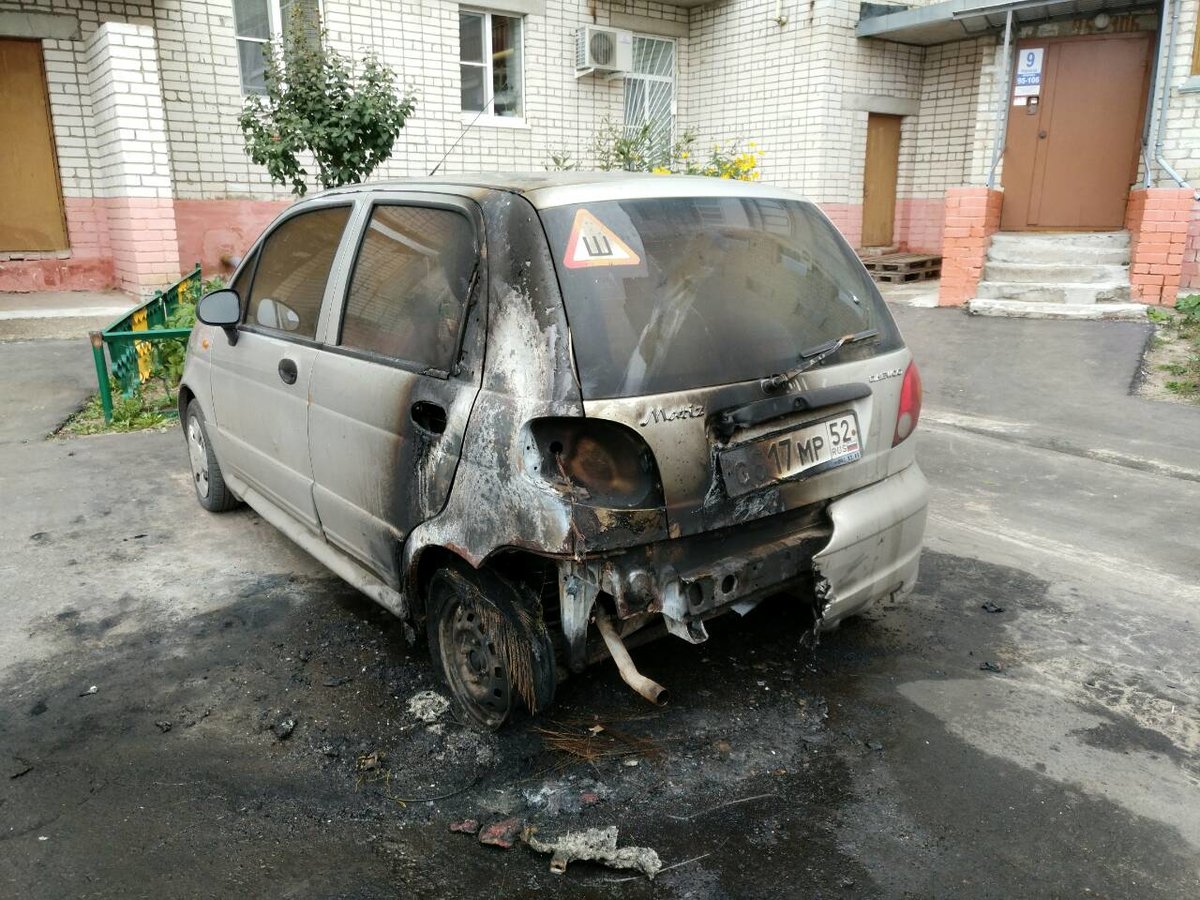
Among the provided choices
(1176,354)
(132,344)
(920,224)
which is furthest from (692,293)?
(920,224)

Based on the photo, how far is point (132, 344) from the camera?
737 cm

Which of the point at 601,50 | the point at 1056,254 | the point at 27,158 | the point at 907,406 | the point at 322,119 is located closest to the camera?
the point at 907,406

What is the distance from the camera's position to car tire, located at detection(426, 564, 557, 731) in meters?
2.71

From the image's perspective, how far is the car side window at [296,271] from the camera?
11.5ft

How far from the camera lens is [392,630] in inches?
145

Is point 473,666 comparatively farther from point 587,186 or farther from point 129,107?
point 129,107

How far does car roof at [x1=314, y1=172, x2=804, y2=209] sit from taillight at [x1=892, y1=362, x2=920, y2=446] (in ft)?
2.53

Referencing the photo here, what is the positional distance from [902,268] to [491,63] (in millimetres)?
6852

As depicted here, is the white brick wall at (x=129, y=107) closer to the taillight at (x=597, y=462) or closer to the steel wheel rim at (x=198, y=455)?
the steel wheel rim at (x=198, y=455)

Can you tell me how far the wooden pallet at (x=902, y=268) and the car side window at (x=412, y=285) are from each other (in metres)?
10.9

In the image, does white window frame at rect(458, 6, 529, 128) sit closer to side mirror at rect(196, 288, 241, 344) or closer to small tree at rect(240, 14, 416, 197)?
small tree at rect(240, 14, 416, 197)

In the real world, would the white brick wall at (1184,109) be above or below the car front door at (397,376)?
above

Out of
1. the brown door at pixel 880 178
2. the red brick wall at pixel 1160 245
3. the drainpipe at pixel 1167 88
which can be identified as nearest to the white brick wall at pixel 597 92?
the drainpipe at pixel 1167 88

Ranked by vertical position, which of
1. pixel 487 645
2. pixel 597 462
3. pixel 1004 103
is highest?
pixel 1004 103
